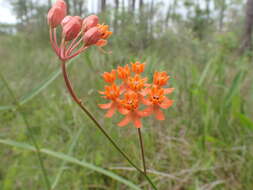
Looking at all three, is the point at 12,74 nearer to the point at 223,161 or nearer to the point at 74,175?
the point at 74,175

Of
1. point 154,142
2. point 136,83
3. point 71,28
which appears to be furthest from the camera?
point 154,142

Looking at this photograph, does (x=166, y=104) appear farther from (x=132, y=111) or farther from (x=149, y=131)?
(x=149, y=131)

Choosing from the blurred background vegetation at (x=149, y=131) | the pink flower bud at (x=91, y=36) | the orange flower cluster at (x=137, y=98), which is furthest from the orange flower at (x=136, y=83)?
the blurred background vegetation at (x=149, y=131)

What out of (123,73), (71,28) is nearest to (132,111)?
(123,73)

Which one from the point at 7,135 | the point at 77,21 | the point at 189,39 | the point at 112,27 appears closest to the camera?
the point at 77,21

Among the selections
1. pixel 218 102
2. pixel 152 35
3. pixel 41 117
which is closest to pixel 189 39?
pixel 152 35
